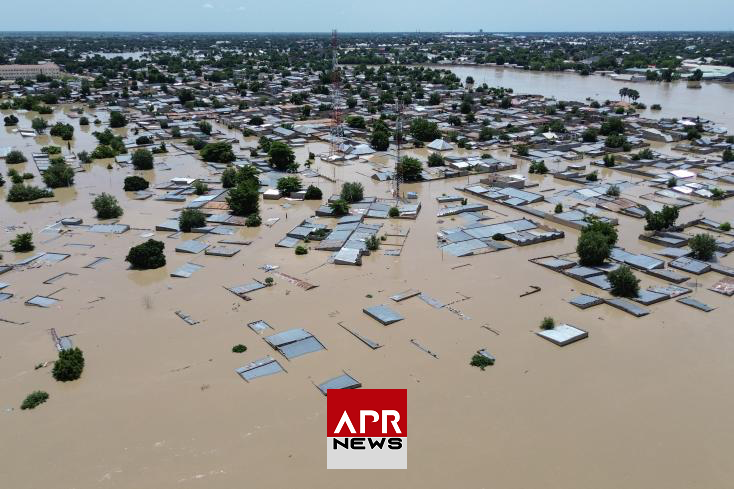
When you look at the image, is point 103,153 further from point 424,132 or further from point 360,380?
point 360,380

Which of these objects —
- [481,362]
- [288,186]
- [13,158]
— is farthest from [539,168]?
[13,158]

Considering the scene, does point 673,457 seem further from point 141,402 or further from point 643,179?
point 643,179

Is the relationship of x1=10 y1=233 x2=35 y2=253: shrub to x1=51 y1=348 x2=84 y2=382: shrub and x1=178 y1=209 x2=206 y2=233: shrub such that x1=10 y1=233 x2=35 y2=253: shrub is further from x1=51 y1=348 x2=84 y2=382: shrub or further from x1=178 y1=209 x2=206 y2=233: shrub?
x1=51 y1=348 x2=84 y2=382: shrub

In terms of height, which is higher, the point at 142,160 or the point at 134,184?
the point at 142,160

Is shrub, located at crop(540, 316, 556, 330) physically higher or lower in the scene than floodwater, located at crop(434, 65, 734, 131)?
lower

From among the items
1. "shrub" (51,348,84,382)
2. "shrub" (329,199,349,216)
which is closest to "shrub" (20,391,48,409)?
"shrub" (51,348,84,382)

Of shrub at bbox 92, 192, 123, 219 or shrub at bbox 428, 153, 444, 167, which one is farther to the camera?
shrub at bbox 428, 153, 444, 167
